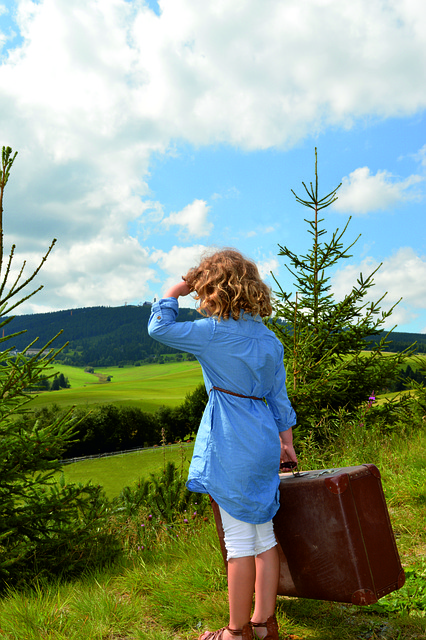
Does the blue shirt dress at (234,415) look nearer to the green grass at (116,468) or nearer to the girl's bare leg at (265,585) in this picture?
the girl's bare leg at (265,585)

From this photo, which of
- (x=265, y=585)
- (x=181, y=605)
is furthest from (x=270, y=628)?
(x=181, y=605)

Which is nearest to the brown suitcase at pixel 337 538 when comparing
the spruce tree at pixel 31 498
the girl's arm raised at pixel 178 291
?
the girl's arm raised at pixel 178 291

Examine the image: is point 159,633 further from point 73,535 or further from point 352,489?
→ point 73,535

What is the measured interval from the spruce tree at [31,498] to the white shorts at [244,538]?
6.72 ft

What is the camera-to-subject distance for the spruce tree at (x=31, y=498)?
11.7 ft

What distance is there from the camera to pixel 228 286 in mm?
2186

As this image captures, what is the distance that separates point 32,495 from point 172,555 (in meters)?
1.53

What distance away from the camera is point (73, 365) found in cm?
16688

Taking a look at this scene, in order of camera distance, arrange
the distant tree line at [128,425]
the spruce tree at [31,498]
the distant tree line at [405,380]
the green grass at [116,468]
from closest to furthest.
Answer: the spruce tree at [31,498] → the distant tree line at [405,380] → the green grass at [116,468] → the distant tree line at [128,425]

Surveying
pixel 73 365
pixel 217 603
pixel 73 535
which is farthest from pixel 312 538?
pixel 73 365

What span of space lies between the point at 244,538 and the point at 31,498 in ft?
8.57

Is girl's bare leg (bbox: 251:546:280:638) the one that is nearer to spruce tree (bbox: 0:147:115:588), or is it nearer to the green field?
spruce tree (bbox: 0:147:115:588)

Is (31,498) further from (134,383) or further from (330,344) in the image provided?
(134,383)

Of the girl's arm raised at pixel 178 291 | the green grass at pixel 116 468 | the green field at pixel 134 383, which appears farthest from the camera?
the green field at pixel 134 383
